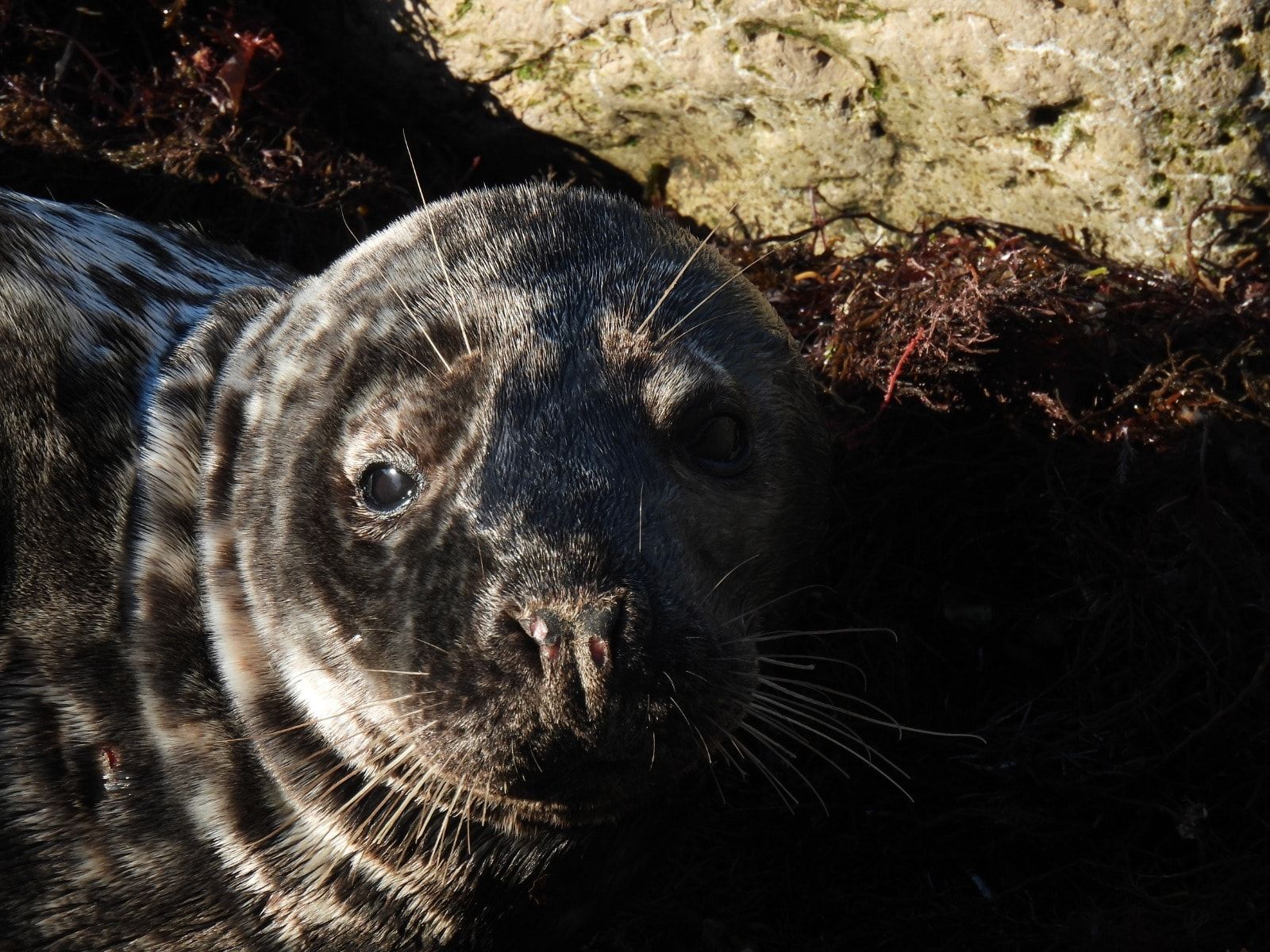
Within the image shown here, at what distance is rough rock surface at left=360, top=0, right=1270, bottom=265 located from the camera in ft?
10.9

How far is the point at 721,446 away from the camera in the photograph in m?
2.54

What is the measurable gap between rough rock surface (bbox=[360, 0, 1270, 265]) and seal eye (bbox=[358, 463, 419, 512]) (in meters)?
2.01

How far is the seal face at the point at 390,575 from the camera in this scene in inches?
84.3

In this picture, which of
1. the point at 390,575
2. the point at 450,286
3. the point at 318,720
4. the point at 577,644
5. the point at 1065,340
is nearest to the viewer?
the point at 577,644

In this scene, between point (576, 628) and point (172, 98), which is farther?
point (172, 98)

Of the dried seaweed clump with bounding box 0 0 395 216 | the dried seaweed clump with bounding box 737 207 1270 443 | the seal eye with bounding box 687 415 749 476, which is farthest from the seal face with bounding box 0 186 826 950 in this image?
the dried seaweed clump with bounding box 0 0 395 216

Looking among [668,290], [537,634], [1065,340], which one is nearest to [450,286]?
[668,290]

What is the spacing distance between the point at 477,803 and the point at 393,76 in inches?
108

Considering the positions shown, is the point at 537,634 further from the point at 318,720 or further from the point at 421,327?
the point at 421,327

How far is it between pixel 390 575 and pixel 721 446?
69 cm

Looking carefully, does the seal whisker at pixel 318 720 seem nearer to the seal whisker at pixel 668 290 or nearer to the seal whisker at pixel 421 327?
the seal whisker at pixel 421 327

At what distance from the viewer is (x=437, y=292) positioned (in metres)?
2.53

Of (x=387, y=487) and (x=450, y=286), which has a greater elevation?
(x=450, y=286)

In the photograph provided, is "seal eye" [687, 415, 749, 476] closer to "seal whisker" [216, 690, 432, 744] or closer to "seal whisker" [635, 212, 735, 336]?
"seal whisker" [635, 212, 735, 336]
